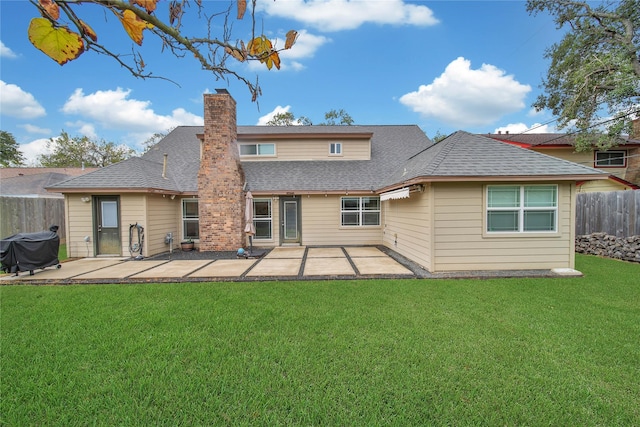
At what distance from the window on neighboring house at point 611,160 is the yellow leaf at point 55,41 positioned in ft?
77.9

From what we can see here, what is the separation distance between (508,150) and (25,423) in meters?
10.4

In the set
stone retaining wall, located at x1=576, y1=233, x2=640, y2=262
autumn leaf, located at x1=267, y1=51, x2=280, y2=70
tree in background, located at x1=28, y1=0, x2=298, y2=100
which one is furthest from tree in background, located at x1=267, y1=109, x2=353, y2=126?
autumn leaf, located at x1=267, y1=51, x2=280, y2=70

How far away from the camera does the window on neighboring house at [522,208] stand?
285 inches

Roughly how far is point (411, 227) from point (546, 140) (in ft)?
52.8

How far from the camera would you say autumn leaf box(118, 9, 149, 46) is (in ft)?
3.84

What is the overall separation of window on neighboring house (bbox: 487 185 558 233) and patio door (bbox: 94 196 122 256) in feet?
39.8

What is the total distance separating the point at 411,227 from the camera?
8734 millimetres

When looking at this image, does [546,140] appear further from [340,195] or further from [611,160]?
[340,195]

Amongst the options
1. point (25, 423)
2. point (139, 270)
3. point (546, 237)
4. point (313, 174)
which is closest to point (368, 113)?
point (313, 174)

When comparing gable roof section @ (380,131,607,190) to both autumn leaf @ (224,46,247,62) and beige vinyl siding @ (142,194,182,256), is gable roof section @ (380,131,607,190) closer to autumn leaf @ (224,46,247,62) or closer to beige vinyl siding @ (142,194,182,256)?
autumn leaf @ (224,46,247,62)

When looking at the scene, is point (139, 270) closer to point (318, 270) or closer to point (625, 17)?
point (318, 270)

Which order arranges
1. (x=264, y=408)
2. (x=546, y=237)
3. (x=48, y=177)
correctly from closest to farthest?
1. (x=264, y=408)
2. (x=546, y=237)
3. (x=48, y=177)

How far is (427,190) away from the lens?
24.3 ft

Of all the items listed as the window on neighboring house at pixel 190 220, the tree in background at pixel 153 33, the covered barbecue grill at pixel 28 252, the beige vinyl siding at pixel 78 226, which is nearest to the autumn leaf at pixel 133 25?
the tree in background at pixel 153 33
